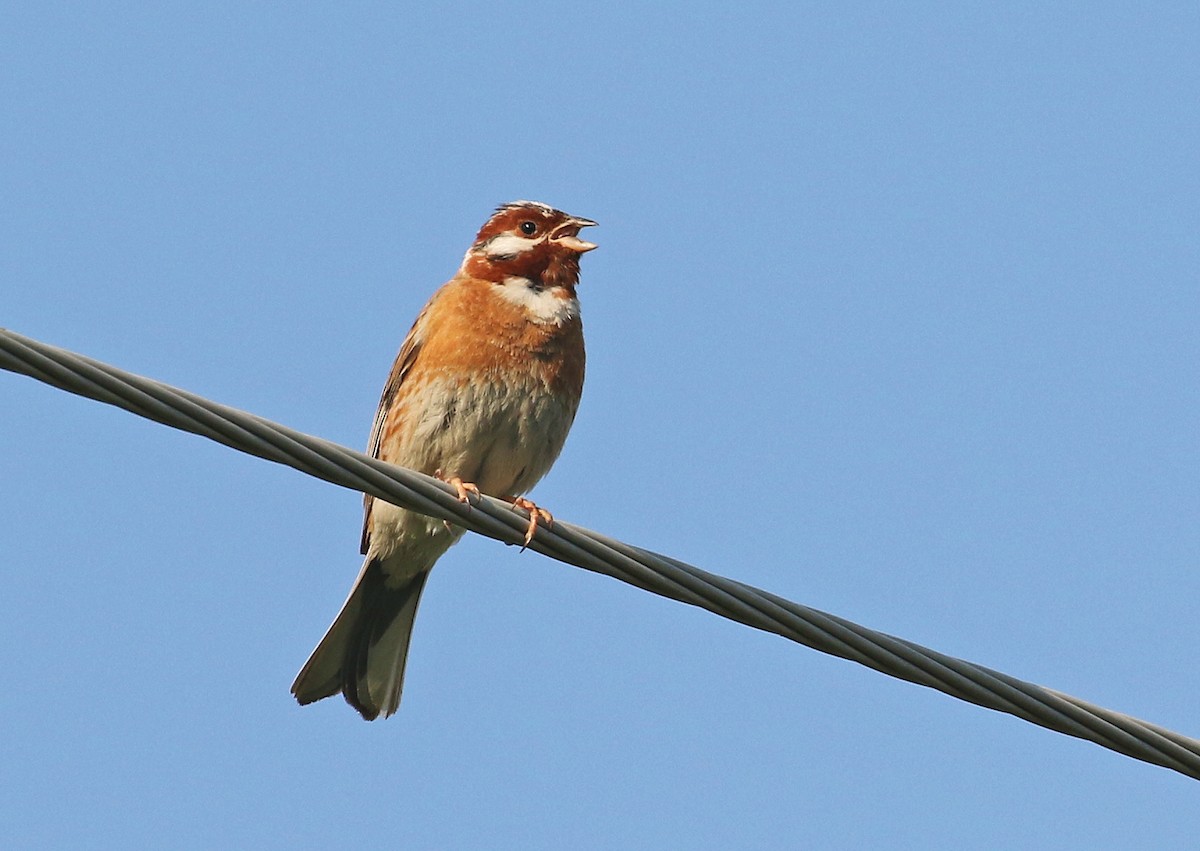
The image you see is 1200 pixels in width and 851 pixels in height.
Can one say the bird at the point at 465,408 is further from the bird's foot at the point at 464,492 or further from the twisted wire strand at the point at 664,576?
the twisted wire strand at the point at 664,576

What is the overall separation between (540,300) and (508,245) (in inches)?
18.9

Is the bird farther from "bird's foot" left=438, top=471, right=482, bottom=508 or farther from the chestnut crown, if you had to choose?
"bird's foot" left=438, top=471, right=482, bottom=508

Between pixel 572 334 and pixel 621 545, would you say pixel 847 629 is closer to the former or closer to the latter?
pixel 621 545

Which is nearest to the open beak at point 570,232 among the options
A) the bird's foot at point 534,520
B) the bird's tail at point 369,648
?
the bird's tail at point 369,648

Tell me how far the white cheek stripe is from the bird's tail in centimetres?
133

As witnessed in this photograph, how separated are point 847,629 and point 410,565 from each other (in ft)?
11.7

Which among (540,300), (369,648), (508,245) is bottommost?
(369,648)

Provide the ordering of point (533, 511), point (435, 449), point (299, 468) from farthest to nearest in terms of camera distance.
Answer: point (435, 449)
point (533, 511)
point (299, 468)

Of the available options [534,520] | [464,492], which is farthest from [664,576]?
[464,492]

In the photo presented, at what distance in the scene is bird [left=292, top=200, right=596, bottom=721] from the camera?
747cm

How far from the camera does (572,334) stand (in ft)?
25.5

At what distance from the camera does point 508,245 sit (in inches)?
322

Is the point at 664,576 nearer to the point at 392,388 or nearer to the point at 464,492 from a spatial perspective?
the point at 464,492

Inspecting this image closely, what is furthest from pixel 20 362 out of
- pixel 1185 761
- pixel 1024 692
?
pixel 1185 761
